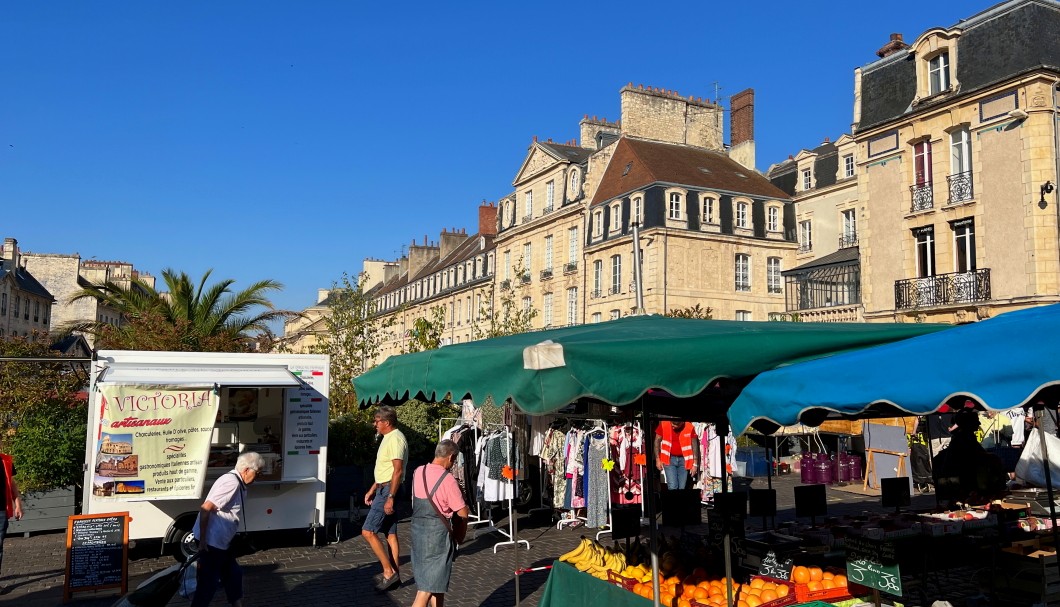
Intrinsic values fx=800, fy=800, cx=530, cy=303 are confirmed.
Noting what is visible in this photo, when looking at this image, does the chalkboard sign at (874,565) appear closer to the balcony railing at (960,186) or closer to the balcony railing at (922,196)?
the balcony railing at (960,186)

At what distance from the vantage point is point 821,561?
22.1 feet

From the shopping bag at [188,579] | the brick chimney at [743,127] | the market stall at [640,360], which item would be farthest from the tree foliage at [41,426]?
the brick chimney at [743,127]

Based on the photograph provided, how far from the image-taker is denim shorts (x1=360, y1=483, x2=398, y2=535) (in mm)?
8422

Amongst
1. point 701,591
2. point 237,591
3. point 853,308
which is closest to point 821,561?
point 701,591

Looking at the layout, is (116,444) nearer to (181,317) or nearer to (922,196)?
(181,317)

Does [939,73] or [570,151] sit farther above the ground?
[570,151]

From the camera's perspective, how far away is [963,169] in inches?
877

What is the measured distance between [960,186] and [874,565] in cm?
2033

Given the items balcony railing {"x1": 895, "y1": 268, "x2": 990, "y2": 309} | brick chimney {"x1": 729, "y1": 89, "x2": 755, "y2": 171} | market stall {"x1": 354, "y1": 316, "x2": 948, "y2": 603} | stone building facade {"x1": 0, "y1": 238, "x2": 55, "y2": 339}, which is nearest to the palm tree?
market stall {"x1": 354, "y1": 316, "x2": 948, "y2": 603}

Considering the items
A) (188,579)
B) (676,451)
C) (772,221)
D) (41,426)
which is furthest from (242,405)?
(772,221)

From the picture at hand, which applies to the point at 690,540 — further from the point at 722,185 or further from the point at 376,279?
the point at 376,279

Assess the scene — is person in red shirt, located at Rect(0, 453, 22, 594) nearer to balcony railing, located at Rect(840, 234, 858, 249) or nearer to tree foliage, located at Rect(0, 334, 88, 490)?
tree foliage, located at Rect(0, 334, 88, 490)

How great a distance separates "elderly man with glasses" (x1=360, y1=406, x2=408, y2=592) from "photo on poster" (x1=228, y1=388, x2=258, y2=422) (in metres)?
4.02

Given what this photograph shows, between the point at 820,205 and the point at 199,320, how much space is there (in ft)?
91.1
